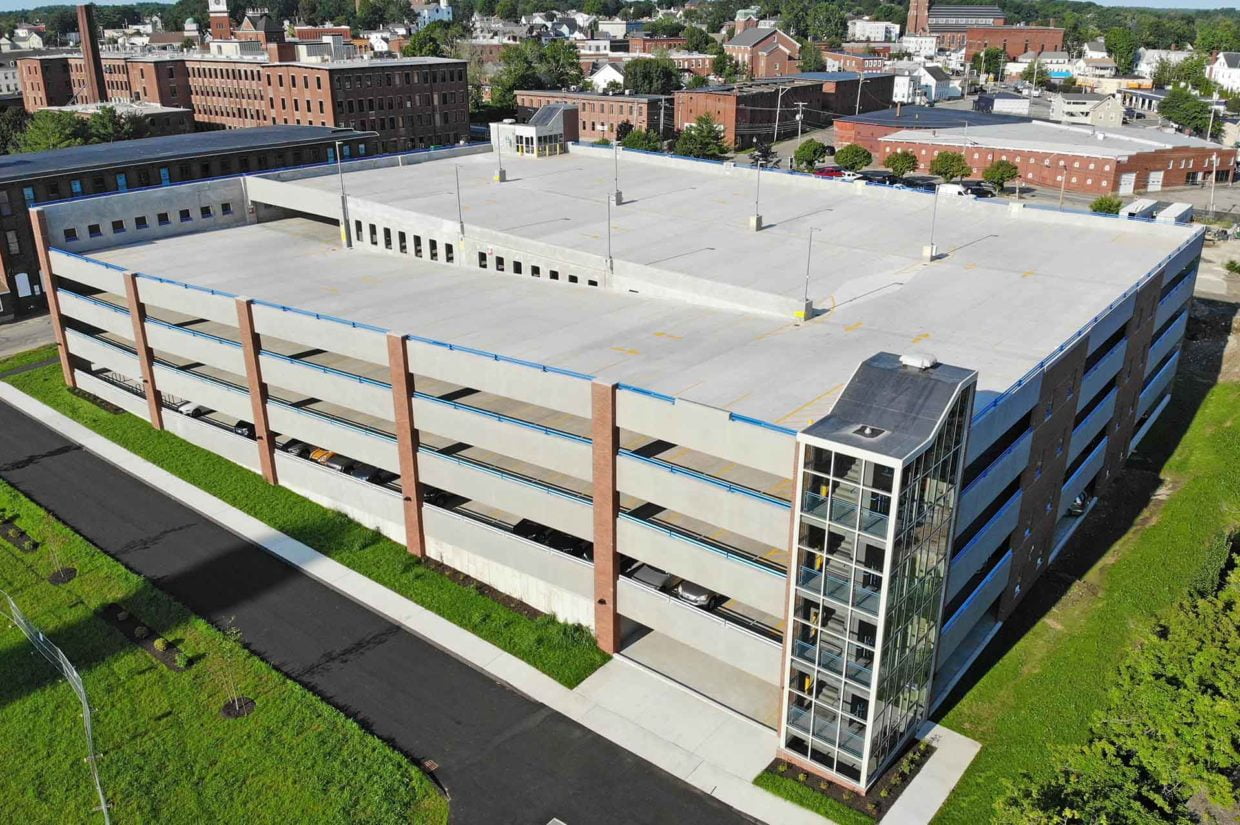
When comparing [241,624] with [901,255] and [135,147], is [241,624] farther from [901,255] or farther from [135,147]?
[135,147]

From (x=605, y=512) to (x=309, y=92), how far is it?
108m

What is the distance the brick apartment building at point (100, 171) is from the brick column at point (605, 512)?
150ft

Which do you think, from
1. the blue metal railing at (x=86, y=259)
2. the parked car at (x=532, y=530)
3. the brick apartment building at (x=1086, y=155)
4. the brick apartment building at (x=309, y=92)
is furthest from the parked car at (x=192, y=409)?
the brick apartment building at (x=1086, y=155)

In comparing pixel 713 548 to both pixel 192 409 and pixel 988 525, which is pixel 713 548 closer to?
pixel 988 525

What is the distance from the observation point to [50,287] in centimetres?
6119

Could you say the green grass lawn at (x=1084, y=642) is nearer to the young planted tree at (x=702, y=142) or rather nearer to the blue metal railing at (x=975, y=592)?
the blue metal railing at (x=975, y=592)

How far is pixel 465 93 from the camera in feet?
458

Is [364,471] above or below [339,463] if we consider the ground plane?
below

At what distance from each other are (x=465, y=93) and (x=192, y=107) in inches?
1829

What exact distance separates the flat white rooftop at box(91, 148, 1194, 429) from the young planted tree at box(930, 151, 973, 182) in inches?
2067

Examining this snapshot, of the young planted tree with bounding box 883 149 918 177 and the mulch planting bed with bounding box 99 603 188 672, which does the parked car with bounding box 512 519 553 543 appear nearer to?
the mulch planting bed with bounding box 99 603 188 672

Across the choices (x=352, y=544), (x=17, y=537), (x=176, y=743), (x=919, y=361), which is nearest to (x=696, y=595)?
(x=919, y=361)

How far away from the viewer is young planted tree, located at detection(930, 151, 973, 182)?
11688cm

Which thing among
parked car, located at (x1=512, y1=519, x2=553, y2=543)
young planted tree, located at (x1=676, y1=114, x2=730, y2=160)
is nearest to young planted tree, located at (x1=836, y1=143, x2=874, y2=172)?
young planted tree, located at (x1=676, y1=114, x2=730, y2=160)
